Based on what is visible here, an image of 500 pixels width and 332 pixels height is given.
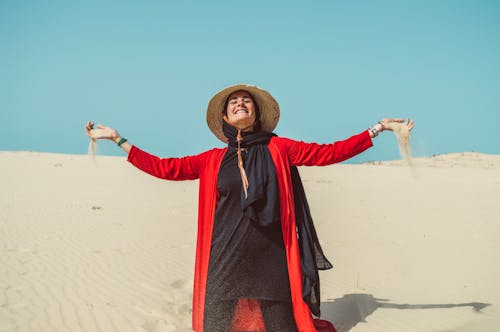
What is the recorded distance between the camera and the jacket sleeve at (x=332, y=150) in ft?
12.2

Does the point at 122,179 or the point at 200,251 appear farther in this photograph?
the point at 122,179

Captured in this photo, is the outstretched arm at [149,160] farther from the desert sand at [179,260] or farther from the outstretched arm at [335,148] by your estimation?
the outstretched arm at [335,148]

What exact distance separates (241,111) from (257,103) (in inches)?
15.4

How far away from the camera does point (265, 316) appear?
12.4 feet

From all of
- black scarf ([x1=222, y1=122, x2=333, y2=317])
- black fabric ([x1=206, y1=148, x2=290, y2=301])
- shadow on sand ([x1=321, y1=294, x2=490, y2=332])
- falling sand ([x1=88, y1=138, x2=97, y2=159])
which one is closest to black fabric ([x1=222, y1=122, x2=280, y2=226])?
black scarf ([x1=222, y1=122, x2=333, y2=317])

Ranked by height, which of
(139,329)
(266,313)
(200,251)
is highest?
(200,251)

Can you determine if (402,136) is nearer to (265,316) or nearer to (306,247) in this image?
(306,247)

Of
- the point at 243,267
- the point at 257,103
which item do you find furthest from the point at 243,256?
the point at 257,103

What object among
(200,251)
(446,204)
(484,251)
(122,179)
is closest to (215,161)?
(200,251)

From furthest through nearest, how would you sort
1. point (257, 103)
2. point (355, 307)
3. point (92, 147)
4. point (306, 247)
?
point (355, 307) → point (257, 103) → point (92, 147) → point (306, 247)

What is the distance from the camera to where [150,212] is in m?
12.6

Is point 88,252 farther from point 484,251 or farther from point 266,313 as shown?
point 484,251

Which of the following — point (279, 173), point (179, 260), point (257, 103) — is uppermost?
point (257, 103)

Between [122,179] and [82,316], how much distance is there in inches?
663
